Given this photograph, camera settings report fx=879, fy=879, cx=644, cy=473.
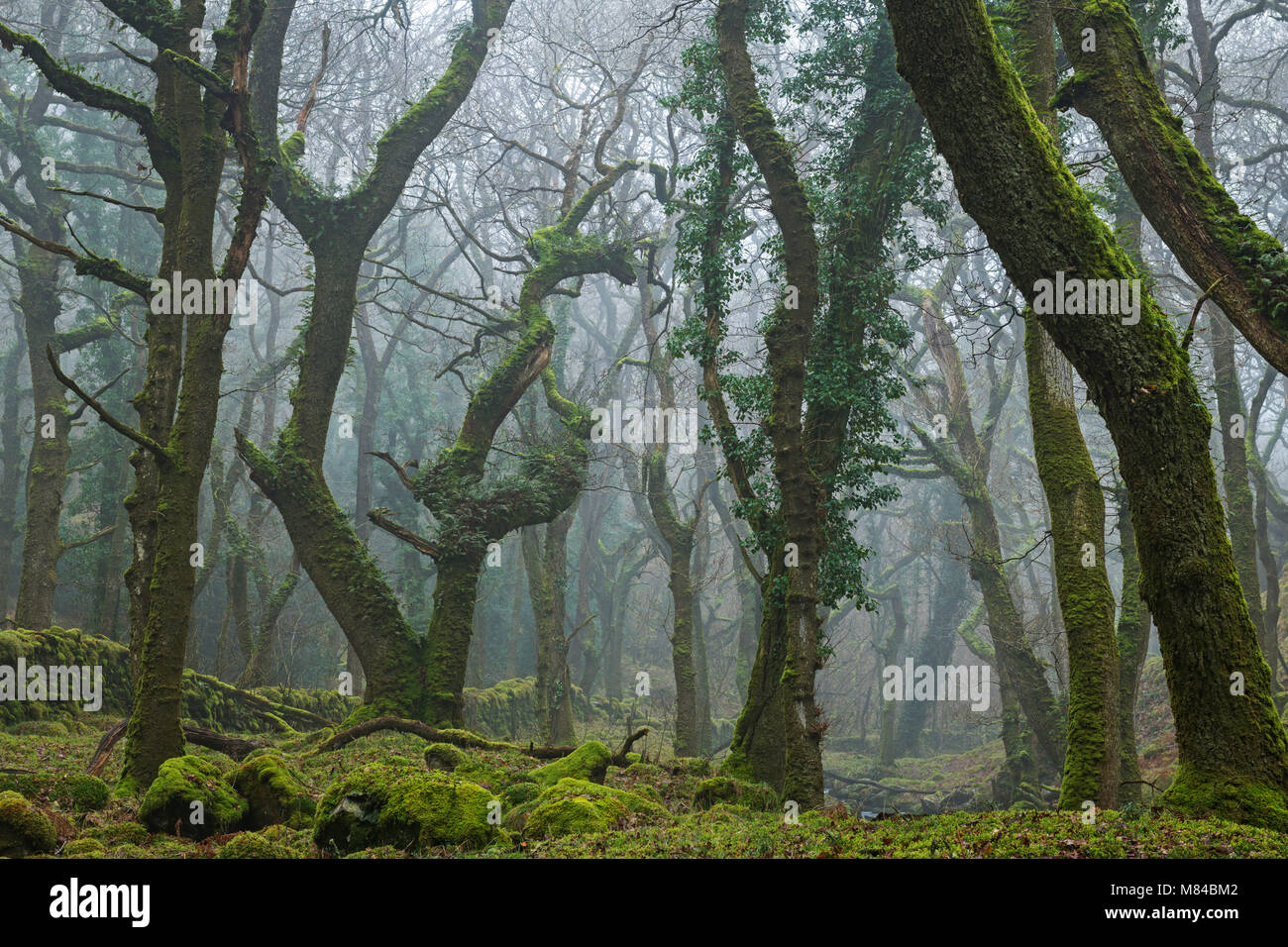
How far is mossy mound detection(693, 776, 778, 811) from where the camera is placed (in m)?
9.62

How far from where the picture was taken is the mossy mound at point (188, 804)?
6.50 metres

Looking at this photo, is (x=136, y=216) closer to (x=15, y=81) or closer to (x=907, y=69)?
(x=15, y=81)

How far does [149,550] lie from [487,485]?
5.81 metres

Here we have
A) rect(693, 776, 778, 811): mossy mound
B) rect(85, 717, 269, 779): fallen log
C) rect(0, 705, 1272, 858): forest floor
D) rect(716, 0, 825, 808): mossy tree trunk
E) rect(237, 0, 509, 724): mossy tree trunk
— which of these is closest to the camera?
rect(0, 705, 1272, 858): forest floor

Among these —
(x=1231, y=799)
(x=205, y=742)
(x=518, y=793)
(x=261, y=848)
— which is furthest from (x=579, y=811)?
(x=205, y=742)

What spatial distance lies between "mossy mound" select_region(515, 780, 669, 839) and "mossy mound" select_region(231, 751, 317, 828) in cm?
188

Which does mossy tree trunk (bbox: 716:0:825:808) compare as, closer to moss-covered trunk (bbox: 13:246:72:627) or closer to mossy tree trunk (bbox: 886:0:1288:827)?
mossy tree trunk (bbox: 886:0:1288:827)

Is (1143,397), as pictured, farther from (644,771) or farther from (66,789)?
(66,789)

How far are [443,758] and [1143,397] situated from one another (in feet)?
26.2

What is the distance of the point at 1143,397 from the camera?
571cm

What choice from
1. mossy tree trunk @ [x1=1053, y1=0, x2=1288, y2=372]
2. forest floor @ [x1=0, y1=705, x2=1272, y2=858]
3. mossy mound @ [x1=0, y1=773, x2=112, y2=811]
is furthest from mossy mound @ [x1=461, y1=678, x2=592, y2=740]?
mossy tree trunk @ [x1=1053, y1=0, x2=1288, y2=372]

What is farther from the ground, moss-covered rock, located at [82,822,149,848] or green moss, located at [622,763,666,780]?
moss-covered rock, located at [82,822,149,848]

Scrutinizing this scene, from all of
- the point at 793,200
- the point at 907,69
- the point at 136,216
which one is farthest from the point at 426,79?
the point at 907,69

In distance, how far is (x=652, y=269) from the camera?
643 inches
